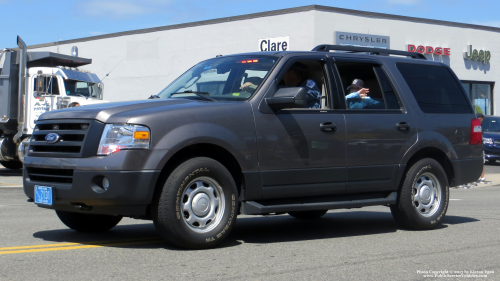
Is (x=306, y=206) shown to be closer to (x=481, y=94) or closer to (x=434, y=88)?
(x=434, y=88)

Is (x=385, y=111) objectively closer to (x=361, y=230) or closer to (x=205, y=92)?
(x=361, y=230)

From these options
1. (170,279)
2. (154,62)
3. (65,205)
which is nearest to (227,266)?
(170,279)

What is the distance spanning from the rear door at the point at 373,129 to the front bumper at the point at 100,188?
2379 millimetres

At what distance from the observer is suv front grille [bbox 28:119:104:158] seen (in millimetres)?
5707

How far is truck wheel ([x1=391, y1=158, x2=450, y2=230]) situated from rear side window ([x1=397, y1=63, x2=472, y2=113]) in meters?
0.73

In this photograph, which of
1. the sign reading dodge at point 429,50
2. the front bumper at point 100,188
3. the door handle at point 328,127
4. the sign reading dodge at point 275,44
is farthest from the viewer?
the sign reading dodge at point 429,50

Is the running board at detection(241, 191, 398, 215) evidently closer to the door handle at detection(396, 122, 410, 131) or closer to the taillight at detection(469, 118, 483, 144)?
the door handle at detection(396, 122, 410, 131)

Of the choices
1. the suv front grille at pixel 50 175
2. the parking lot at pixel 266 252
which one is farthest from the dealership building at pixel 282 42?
the suv front grille at pixel 50 175

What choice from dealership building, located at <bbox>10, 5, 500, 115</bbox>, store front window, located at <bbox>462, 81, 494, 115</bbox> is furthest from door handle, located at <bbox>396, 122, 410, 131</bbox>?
store front window, located at <bbox>462, 81, 494, 115</bbox>

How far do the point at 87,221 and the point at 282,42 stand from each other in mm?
23247

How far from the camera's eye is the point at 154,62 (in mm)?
33938

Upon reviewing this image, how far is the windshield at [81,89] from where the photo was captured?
17.5 metres

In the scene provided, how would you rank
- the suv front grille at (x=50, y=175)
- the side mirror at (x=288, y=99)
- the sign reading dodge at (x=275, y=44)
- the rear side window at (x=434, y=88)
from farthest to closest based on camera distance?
the sign reading dodge at (x=275, y=44), the rear side window at (x=434, y=88), the side mirror at (x=288, y=99), the suv front grille at (x=50, y=175)

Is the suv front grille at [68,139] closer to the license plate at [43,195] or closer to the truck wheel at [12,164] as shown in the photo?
the license plate at [43,195]
